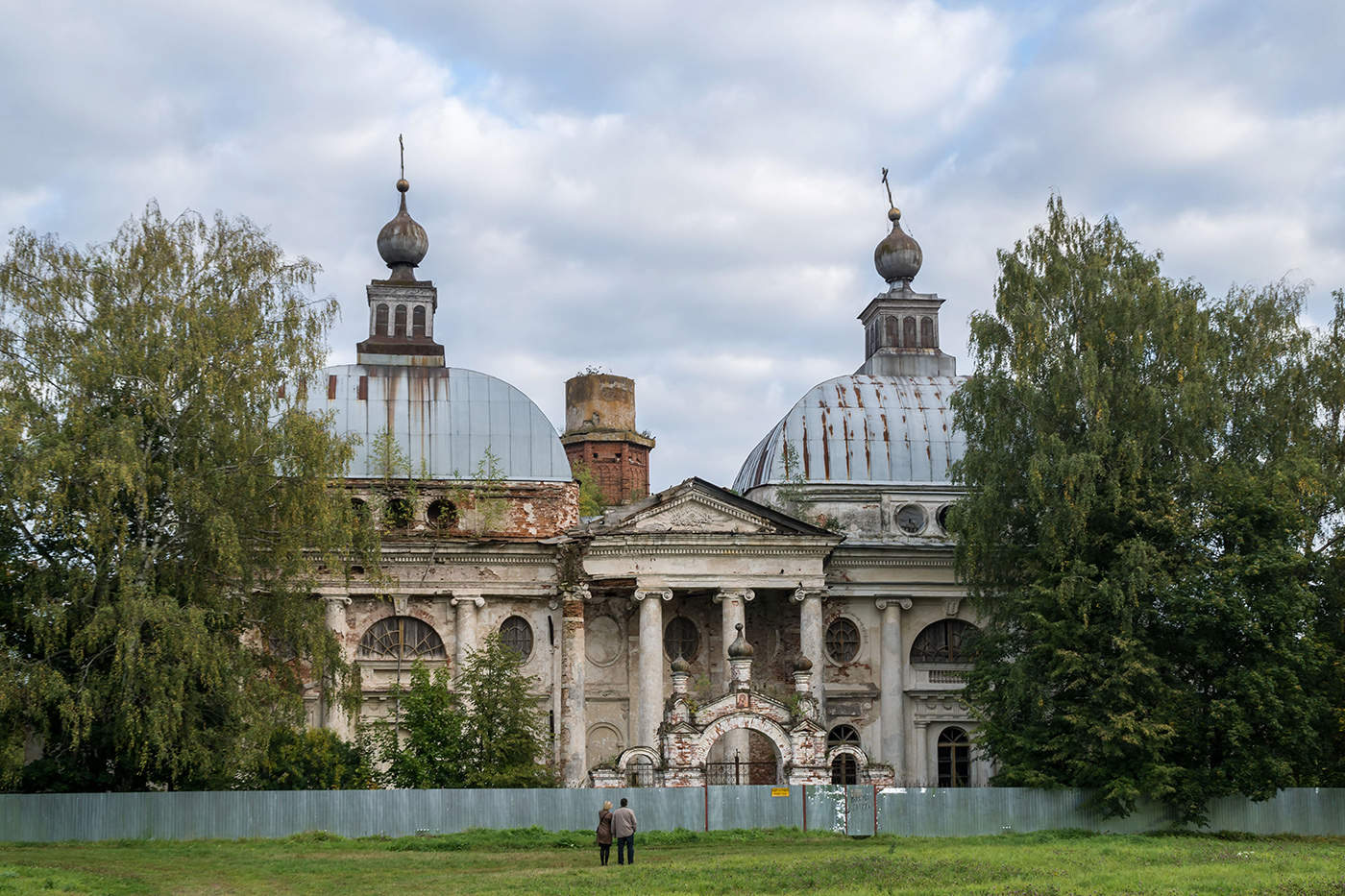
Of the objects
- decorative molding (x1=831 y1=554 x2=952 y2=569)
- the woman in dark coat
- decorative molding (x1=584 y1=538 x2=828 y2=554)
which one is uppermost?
decorative molding (x1=584 y1=538 x2=828 y2=554)

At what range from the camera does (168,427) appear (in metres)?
27.6

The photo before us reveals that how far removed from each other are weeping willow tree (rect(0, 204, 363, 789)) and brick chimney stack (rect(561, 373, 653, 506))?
25.0m

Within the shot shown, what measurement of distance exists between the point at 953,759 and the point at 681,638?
712 centimetres

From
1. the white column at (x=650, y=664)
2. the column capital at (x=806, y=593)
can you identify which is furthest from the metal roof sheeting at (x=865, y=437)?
the white column at (x=650, y=664)

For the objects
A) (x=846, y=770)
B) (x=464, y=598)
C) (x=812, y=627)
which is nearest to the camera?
(x=812, y=627)

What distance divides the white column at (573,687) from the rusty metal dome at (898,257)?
1544 centimetres

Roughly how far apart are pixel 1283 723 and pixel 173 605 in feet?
65.6

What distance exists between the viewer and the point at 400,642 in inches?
1460

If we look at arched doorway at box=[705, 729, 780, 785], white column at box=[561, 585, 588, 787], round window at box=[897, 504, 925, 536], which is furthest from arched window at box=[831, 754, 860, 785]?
round window at box=[897, 504, 925, 536]

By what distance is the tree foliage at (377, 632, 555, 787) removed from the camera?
100 ft

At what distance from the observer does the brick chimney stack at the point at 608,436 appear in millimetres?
54344

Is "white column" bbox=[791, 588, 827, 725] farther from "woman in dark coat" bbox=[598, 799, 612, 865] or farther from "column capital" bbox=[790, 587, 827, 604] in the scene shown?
"woman in dark coat" bbox=[598, 799, 612, 865]

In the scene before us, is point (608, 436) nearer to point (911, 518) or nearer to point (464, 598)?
point (911, 518)

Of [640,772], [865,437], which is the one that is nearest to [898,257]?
[865,437]
